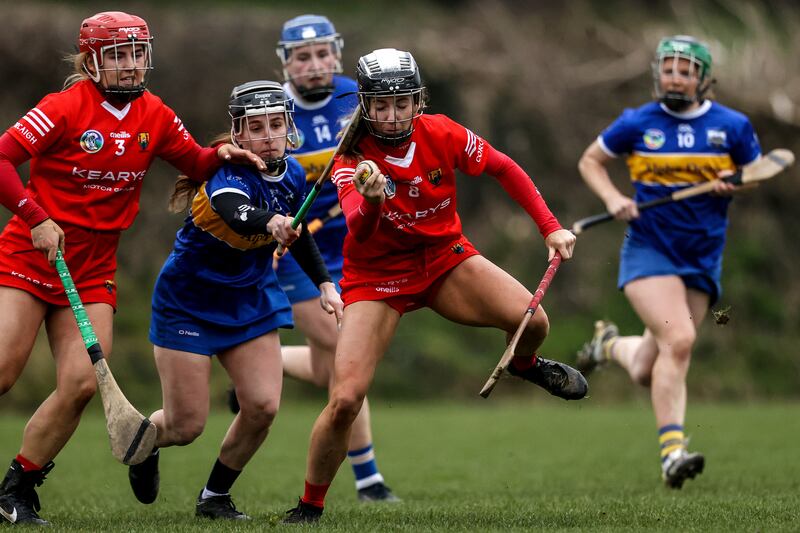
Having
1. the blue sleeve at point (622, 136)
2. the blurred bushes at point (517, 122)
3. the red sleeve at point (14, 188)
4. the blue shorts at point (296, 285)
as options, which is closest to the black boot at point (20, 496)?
the red sleeve at point (14, 188)

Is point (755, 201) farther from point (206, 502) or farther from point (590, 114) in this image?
point (206, 502)

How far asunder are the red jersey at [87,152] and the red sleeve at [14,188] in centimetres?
4

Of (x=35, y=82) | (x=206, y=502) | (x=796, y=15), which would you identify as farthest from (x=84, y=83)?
(x=796, y=15)

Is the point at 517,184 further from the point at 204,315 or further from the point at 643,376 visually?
the point at 643,376

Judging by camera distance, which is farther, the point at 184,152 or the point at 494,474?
the point at 494,474

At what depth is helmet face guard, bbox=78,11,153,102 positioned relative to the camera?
561 cm

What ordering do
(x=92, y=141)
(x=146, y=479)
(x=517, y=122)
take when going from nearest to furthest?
(x=92, y=141) < (x=146, y=479) < (x=517, y=122)

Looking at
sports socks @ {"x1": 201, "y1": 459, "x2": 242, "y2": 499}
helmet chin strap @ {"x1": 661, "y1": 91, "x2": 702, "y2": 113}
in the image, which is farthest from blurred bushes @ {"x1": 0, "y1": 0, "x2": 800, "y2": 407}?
sports socks @ {"x1": 201, "y1": 459, "x2": 242, "y2": 499}

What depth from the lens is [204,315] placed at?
5867 mm

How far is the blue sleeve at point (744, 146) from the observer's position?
7.45 meters

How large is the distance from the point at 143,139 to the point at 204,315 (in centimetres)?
83

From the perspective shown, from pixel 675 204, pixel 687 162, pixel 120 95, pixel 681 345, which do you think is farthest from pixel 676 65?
pixel 120 95

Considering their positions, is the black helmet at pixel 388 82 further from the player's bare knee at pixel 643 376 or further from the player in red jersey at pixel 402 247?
the player's bare knee at pixel 643 376

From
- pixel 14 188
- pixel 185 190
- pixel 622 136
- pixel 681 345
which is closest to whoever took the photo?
pixel 14 188
